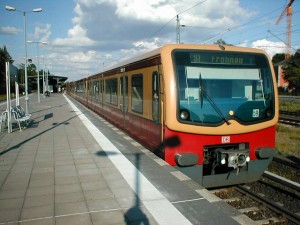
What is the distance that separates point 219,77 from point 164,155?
6.06 ft

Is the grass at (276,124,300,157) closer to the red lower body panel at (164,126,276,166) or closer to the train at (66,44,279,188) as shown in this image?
the train at (66,44,279,188)

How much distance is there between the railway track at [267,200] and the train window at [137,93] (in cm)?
294

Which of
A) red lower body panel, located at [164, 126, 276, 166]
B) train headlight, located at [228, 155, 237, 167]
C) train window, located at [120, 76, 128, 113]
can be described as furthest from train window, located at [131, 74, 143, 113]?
train headlight, located at [228, 155, 237, 167]

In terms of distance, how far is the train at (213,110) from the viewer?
20.2 feet

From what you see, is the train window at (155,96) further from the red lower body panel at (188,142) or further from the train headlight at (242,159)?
the train headlight at (242,159)

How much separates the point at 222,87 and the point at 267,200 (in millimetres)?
2224

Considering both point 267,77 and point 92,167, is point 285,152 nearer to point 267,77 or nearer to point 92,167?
point 267,77

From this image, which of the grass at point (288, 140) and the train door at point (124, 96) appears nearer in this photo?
the train door at point (124, 96)

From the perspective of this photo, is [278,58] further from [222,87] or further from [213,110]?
[213,110]

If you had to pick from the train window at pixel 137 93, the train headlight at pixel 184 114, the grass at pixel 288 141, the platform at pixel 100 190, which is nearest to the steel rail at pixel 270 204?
the platform at pixel 100 190

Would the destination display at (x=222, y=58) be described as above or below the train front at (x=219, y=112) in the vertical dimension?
above

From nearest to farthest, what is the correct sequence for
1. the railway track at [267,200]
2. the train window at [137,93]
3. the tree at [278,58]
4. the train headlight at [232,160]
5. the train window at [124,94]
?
the railway track at [267,200] → the train headlight at [232,160] → the train window at [137,93] → the train window at [124,94] → the tree at [278,58]

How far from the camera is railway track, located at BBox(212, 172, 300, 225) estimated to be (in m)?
5.30

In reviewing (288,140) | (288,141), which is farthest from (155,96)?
(288,140)
